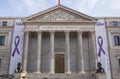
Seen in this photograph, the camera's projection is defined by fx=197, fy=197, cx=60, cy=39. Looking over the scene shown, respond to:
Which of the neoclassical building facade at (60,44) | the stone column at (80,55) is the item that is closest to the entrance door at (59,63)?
the neoclassical building facade at (60,44)

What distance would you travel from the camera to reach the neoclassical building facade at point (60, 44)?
100ft

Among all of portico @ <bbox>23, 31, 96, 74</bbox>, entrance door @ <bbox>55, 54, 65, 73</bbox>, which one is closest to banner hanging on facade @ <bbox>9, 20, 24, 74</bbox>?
portico @ <bbox>23, 31, 96, 74</bbox>

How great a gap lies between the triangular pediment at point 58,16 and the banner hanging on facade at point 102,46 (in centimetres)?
287

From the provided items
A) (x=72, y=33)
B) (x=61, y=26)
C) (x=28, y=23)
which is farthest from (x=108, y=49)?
(x=28, y=23)

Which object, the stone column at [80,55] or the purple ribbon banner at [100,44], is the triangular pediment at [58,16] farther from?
the purple ribbon banner at [100,44]

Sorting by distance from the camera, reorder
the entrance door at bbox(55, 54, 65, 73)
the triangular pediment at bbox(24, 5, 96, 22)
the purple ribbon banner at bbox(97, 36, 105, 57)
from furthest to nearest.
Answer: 1. the triangular pediment at bbox(24, 5, 96, 22)
2. the purple ribbon banner at bbox(97, 36, 105, 57)
3. the entrance door at bbox(55, 54, 65, 73)

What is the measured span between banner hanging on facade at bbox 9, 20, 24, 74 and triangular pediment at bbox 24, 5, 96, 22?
2.83 meters

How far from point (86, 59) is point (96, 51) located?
2.12 m

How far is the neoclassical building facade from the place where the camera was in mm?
30578

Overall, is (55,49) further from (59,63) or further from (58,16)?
(58,16)

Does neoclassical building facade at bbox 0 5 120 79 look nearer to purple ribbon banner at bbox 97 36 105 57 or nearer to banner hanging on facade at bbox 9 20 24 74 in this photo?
banner hanging on facade at bbox 9 20 24 74

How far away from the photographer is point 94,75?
85.8 feet

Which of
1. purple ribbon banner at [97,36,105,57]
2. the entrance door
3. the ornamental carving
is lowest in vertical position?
the entrance door

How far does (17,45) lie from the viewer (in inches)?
1270
